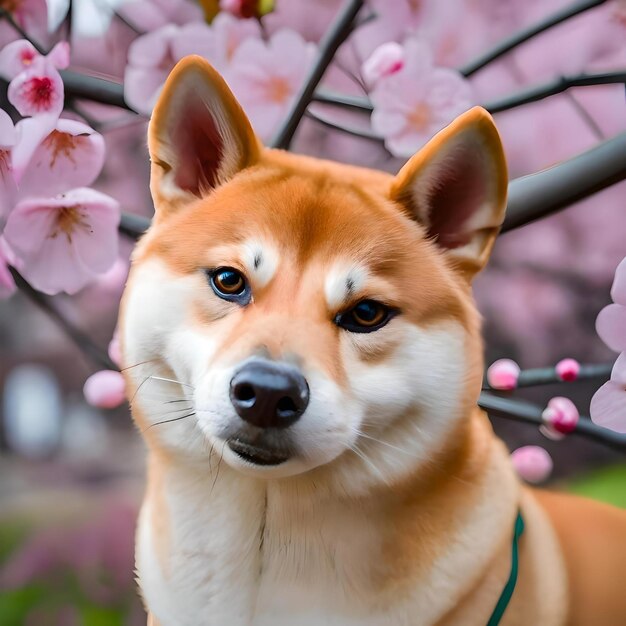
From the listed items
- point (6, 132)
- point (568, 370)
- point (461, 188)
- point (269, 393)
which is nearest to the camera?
point (269, 393)

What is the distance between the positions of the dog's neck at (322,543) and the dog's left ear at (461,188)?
0.61 ft

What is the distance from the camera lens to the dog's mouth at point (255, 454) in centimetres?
56

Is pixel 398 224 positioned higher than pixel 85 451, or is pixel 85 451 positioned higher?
pixel 398 224

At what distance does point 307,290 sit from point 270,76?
0.35m

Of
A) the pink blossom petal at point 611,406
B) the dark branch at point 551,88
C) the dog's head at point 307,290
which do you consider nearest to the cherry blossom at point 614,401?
the pink blossom petal at point 611,406

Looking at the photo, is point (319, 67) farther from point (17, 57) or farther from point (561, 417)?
point (561, 417)

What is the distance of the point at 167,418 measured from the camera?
2.17 feet

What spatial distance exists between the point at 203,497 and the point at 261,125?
17.6 inches

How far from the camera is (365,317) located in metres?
0.62

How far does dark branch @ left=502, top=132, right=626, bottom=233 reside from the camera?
76cm

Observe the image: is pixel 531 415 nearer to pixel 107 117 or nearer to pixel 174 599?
pixel 174 599

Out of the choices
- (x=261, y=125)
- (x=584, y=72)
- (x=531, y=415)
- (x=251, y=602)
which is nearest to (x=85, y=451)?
(x=251, y=602)

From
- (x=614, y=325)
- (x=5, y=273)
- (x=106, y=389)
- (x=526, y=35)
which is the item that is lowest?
(x=106, y=389)

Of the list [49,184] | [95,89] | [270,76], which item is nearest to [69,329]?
[49,184]
